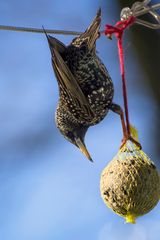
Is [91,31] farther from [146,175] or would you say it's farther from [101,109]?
[146,175]

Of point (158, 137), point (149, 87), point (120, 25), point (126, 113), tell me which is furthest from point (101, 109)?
point (158, 137)

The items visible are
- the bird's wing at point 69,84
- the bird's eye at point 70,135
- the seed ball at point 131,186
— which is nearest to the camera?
the bird's wing at point 69,84

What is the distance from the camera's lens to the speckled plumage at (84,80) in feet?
10.4

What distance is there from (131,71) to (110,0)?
1.46 feet

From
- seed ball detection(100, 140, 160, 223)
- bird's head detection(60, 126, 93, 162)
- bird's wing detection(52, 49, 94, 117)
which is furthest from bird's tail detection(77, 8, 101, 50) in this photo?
seed ball detection(100, 140, 160, 223)

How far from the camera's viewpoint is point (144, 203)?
3.27 meters

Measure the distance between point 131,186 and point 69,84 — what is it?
0.49 meters

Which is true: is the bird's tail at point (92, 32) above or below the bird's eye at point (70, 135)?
above

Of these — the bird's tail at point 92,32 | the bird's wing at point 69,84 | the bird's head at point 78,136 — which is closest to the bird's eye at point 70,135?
the bird's head at point 78,136

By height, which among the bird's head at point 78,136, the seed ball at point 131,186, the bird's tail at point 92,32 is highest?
the bird's tail at point 92,32

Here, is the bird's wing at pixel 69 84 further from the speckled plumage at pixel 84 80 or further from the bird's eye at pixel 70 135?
the bird's eye at pixel 70 135

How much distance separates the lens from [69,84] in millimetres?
3141

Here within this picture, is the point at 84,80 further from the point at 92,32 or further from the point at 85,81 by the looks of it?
the point at 92,32

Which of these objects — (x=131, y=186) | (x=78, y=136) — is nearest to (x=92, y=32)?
(x=78, y=136)
